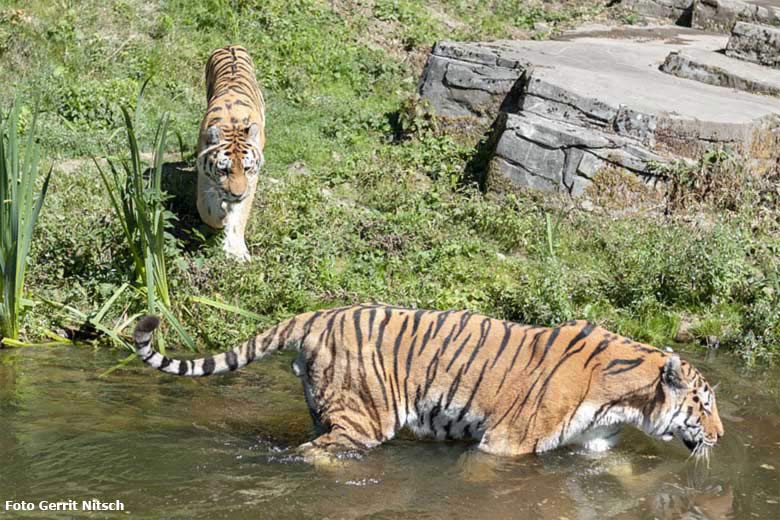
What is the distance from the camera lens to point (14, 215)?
21.3 ft

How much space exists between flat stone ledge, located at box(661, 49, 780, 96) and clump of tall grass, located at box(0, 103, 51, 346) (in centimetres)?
684

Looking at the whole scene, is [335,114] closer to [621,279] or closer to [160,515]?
[621,279]

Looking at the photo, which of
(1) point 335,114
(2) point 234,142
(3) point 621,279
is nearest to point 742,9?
(1) point 335,114

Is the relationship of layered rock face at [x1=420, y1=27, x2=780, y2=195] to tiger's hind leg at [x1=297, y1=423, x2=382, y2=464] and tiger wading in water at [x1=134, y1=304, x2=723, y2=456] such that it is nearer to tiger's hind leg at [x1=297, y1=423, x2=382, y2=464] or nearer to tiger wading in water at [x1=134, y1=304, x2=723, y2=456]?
tiger wading in water at [x1=134, y1=304, x2=723, y2=456]

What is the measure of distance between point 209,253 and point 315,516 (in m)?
3.26

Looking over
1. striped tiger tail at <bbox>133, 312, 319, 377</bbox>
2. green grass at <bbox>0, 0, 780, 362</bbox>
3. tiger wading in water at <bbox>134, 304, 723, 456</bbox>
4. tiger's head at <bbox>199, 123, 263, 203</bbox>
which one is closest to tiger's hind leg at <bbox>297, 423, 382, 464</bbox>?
tiger wading in water at <bbox>134, 304, 723, 456</bbox>

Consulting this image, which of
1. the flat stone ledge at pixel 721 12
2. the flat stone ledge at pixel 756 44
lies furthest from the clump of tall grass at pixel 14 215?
the flat stone ledge at pixel 721 12

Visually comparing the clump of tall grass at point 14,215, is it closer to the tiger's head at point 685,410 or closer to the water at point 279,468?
the water at point 279,468

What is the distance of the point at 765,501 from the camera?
17.4ft

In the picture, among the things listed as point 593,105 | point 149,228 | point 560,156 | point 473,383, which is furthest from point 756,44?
point 473,383

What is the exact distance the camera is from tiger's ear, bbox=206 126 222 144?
7.81 m

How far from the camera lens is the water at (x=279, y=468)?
16.4 feet

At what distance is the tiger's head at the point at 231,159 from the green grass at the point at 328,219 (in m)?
0.42

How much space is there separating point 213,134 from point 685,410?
395 centimetres
